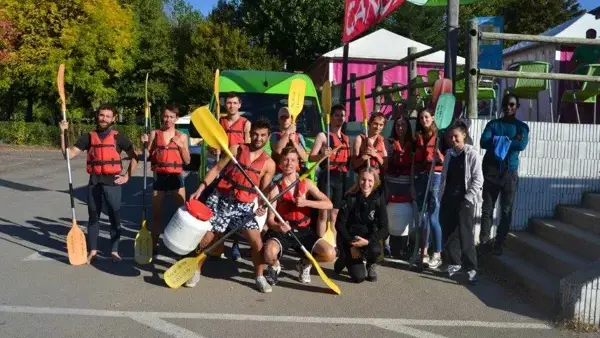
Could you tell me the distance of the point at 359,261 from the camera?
5914 mm

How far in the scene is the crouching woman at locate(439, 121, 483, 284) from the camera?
5918mm

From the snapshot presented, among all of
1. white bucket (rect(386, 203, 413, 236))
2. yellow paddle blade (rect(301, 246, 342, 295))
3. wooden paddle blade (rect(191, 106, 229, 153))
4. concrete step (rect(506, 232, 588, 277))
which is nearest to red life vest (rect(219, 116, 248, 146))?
wooden paddle blade (rect(191, 106, 229, 153))

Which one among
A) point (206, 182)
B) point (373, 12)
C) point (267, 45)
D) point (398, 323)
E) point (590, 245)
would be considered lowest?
point (398, 323)

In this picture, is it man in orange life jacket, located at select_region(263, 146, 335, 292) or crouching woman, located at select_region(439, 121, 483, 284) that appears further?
crouching woman, located at select_region(439, 121, 483, 284)

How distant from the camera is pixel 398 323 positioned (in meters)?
4.83

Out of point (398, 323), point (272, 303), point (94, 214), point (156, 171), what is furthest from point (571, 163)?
point (94, 214)

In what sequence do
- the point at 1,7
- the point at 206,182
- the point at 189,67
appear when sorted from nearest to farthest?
the point at 206,182 < the point at 1,7 < the point at 189,67

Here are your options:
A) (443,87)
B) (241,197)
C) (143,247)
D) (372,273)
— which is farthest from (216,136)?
(443,87)

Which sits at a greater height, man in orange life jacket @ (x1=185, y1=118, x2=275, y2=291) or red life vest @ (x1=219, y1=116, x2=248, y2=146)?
red life vest @ (x1=219, y1=116, x2=248, y2=146)

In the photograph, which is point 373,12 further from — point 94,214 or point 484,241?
point 94,214

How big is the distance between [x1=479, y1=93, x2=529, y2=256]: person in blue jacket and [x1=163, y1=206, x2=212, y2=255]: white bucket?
10.1 feet

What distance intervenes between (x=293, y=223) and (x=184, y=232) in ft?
3.71

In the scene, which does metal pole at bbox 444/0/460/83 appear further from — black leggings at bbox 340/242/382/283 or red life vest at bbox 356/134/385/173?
black leggings at bbox 340/242/382/283

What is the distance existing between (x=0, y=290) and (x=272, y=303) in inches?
101
